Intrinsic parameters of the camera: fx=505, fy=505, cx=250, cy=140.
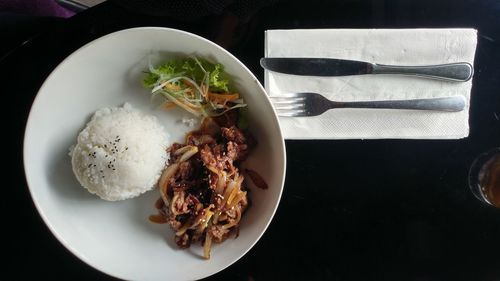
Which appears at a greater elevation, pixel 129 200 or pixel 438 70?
pixel 438 70

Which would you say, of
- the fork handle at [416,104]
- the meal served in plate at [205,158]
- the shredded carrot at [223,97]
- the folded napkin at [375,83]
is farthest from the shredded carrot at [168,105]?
the fork handle at [416,104]

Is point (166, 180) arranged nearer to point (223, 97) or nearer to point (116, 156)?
point (116, 156)

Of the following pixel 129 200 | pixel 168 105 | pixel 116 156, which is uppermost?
pixel 168 105

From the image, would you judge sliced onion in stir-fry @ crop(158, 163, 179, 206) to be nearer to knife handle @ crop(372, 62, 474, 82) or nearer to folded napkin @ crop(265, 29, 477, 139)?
folded napkin @ crop(265, 29, 477, 139)

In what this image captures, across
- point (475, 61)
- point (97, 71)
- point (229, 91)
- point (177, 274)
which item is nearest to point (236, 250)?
point (177, 274)

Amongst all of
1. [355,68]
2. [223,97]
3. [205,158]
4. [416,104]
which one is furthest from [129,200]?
[416,104]
